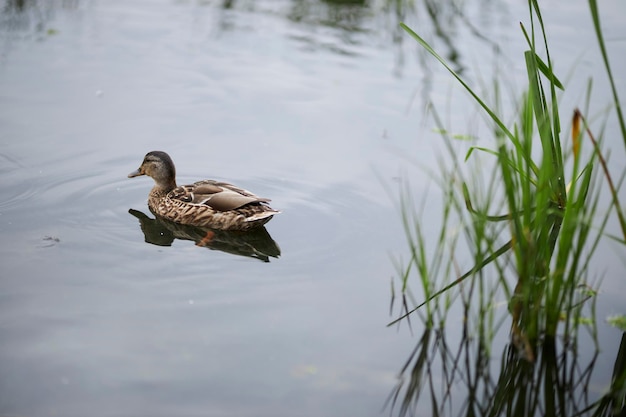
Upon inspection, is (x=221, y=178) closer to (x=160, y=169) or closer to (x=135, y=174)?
(x=160, y=169)

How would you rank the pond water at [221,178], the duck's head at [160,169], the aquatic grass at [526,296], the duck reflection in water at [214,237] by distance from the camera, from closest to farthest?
the aquatic grass at [526,296], the pond water at [221,178], the duck reflection in water at [214,237], the duck's head at [160,169]

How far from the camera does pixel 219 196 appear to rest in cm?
618

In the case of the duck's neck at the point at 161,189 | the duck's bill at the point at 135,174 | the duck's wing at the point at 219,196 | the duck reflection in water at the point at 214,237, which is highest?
the duck's wing at the point at 219,196

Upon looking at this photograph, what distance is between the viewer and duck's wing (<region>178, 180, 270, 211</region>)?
611cm

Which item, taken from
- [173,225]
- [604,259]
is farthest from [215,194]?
[604,259]

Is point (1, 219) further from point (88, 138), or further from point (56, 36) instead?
point (56, 36)

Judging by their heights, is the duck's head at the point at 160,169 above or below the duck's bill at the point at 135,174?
above

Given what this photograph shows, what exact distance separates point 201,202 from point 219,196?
0.66ft

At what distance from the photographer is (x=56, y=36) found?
31.7ft

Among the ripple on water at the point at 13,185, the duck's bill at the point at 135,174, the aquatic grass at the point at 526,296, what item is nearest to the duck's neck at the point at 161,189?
the duck's bill at the point at 135,174

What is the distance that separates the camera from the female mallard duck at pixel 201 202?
6137 millimetres

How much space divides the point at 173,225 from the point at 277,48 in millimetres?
4269

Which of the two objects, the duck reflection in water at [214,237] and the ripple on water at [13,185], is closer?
the duck reflection in water at [214,237]

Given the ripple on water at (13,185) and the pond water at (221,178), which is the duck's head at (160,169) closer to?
the pond water at (221,178)
